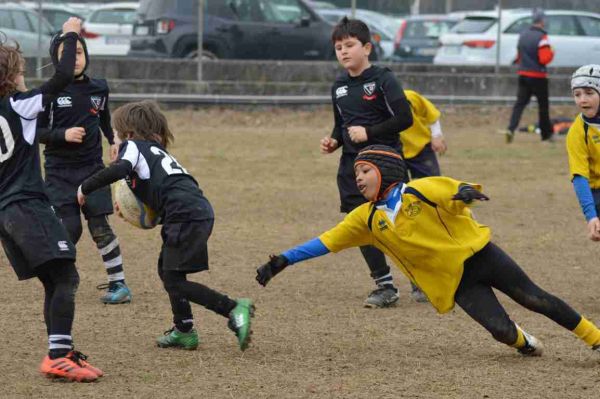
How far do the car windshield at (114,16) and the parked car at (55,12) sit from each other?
519mm

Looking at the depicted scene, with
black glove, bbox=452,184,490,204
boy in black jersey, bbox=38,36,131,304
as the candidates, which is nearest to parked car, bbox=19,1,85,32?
boy in black jersey, bbox=38,36,131,304

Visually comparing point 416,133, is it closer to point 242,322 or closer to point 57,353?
point 242,322

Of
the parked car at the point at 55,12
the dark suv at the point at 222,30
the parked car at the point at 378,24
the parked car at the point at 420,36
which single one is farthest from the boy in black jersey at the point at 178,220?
the parked car at the point at 420,36

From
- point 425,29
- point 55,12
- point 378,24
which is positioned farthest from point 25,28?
point 425,29

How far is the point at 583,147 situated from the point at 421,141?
6.07 feet

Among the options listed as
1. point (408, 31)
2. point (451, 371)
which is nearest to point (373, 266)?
point (451, 371)

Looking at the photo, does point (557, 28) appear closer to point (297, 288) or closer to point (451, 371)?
point (297, 288)

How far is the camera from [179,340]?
22.8 ft

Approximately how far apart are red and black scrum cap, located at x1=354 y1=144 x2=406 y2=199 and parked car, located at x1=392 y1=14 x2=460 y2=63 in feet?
60.5

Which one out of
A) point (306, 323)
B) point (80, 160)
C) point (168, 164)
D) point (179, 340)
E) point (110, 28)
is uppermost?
point (168, 164)

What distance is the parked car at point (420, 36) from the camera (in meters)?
25.2

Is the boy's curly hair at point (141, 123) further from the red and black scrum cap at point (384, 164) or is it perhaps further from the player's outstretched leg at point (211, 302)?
the red and black scrum cap at point (384, 164)

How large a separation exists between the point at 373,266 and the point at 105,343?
224 cm

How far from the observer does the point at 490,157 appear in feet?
56.3
